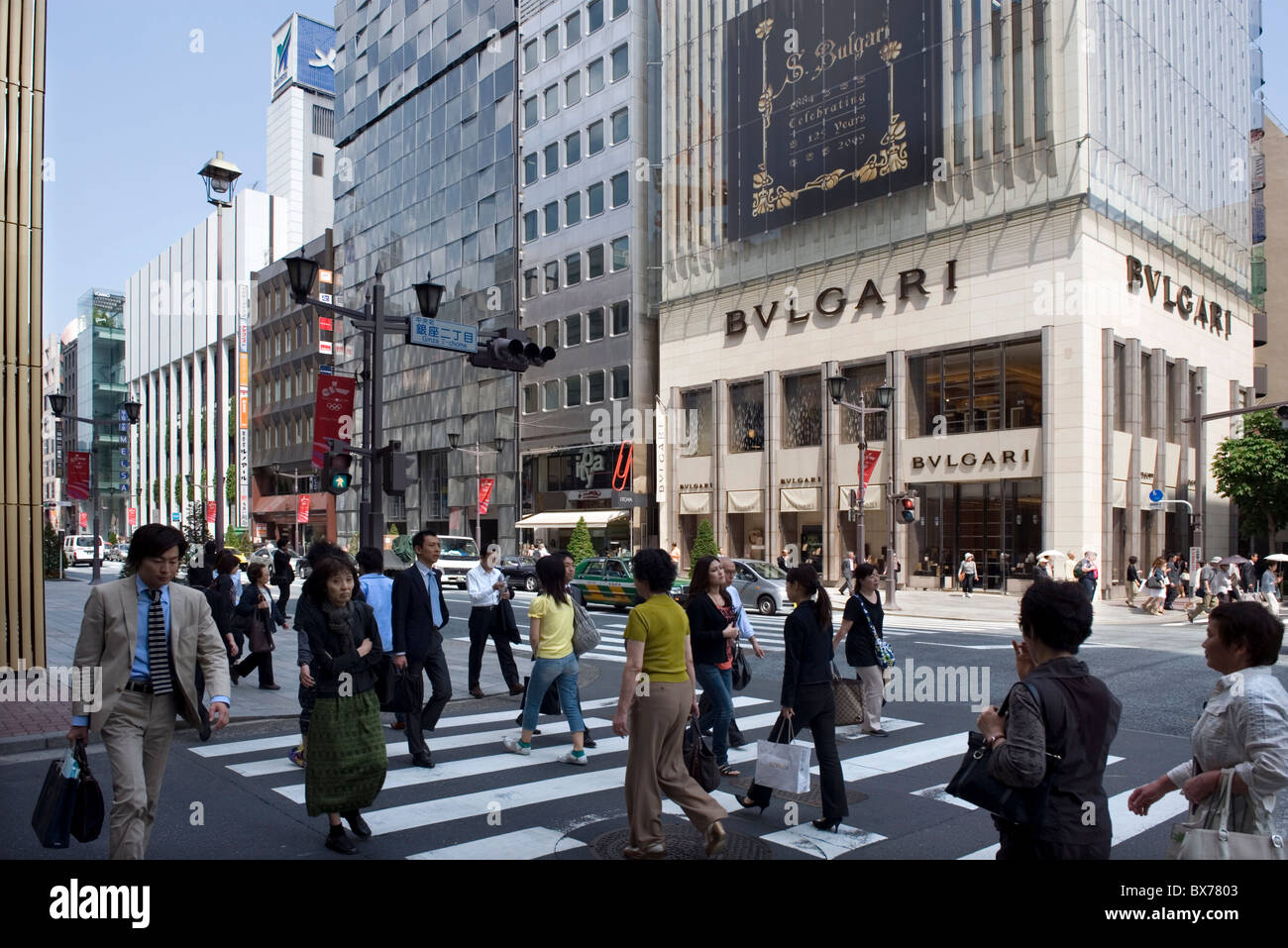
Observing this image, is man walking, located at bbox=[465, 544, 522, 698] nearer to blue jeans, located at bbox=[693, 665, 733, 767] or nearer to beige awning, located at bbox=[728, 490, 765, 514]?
blue jeans, located at bbox=[693, 665, 733, 767]

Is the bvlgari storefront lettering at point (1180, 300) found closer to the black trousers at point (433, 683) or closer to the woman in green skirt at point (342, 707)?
the black trousers at point (433, 683)

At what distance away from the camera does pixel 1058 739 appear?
3494mm

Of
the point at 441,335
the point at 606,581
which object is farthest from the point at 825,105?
the point at 441,335

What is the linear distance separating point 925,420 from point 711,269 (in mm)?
12904

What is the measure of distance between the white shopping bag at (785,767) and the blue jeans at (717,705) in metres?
1.06

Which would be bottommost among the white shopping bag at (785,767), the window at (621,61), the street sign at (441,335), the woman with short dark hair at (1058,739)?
the white shopping bag at (785,767)

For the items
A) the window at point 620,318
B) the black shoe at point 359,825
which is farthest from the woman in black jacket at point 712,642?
the window at point 620,318

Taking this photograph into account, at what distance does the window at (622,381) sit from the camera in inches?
1870

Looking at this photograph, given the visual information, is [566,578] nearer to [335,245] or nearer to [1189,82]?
[1189,82]

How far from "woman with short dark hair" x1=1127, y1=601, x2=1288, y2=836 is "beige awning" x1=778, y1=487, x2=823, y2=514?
3451 cm

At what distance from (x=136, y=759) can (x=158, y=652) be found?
21.2 inches

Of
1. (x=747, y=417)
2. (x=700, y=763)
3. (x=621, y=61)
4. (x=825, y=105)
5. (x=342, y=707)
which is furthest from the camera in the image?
(x=621, y=61)

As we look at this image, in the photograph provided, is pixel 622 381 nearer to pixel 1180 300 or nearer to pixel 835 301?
pixel 835 301

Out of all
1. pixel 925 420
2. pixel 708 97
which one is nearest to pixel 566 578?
pixel 925 420
